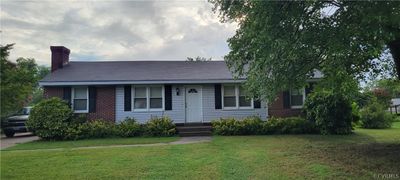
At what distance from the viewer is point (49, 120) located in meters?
15.8

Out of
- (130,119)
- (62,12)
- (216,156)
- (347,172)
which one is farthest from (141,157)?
(130,119)

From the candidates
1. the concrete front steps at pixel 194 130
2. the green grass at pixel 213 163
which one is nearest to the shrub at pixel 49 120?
the green grass at pixel 213 163

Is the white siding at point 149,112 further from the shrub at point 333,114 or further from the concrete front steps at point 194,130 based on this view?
the shrub at point 333,114

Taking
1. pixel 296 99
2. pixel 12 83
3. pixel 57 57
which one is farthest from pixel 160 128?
pixel 12 83

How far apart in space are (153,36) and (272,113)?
24.4 feet

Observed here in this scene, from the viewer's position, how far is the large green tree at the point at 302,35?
707 cm

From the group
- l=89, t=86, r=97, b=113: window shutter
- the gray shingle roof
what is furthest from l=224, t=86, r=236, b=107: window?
l=89, t=86, r=97, b=113: window shutter

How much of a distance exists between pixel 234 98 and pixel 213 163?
10106 mm

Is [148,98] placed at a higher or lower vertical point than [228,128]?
higher

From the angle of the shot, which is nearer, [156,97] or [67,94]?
[67,94]

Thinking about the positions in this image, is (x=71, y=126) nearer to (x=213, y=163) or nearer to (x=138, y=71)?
(x=138, y=71)

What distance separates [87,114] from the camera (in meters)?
17.8

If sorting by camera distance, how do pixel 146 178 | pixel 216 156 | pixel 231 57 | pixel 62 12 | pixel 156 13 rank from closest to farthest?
pixel 146 178 < pixel 216 156 < pixel 231 57 < pixel 62 12 < pixel 156 13

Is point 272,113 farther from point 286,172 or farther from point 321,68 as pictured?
point 286,172
